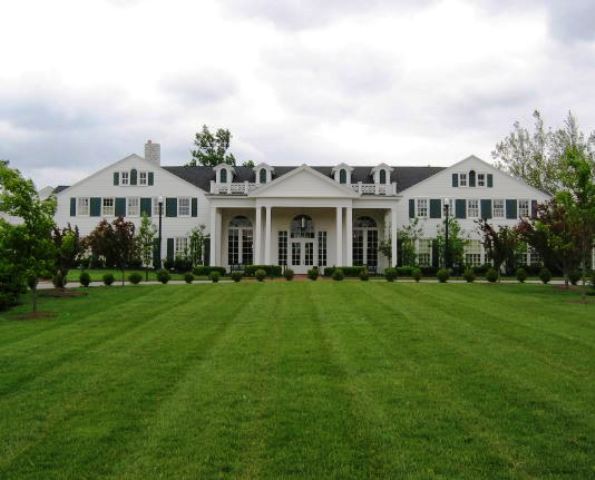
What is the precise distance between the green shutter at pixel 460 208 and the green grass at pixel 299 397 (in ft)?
84.6

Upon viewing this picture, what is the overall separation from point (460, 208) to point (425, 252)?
3.91m

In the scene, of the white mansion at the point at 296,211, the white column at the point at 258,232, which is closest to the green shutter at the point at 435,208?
the white mansion at the point at 296,211

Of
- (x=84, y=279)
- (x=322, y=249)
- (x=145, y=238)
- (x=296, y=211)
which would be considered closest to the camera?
(x=84, y=279)

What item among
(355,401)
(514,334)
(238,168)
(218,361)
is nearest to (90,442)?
(355,401)

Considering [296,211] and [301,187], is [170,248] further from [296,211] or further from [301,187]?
[301,187]

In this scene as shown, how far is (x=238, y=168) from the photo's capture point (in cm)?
4494

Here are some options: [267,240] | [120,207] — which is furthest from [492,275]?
[120,207]

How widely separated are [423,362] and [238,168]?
37.5m

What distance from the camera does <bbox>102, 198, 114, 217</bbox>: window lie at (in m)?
39.3

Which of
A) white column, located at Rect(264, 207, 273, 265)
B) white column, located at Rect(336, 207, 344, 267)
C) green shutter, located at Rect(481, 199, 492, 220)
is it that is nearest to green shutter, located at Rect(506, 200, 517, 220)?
green shutter, located at Rect(481, 199, 492, 220)

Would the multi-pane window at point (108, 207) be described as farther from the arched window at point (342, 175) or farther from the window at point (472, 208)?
the window at point (472, 208)

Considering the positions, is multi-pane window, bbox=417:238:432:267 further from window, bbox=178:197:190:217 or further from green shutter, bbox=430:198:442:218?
window, bbox=178:197:190:217

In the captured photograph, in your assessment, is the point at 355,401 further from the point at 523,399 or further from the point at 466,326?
the point at 466,326

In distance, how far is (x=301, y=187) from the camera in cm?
3628
